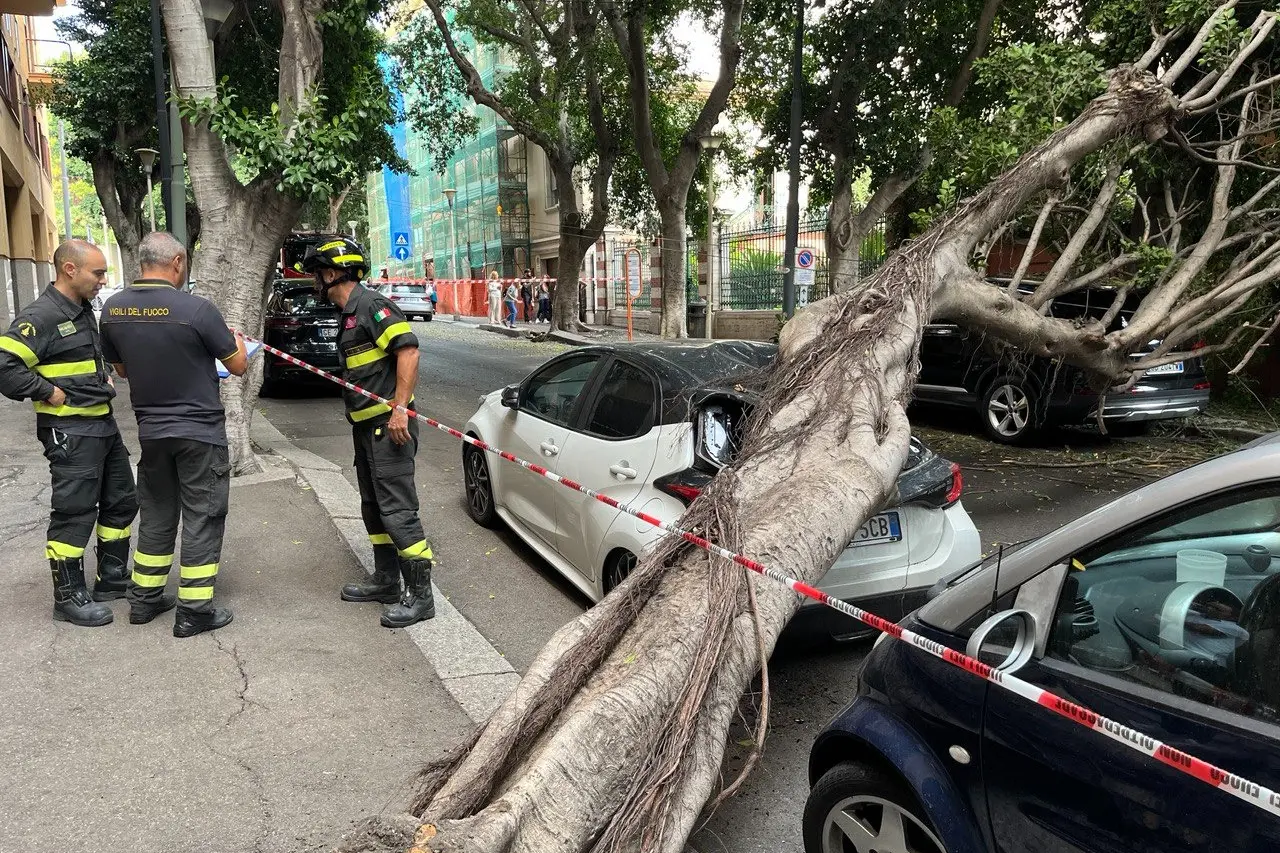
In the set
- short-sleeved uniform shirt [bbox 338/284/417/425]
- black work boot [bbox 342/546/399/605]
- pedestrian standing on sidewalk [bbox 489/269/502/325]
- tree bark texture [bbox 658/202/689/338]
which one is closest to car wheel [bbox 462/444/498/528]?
black work boot [bbox 342/546/399/605]

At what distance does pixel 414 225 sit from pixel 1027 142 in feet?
169

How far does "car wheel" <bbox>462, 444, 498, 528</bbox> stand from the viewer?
20.5ft

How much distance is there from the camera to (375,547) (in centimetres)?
482

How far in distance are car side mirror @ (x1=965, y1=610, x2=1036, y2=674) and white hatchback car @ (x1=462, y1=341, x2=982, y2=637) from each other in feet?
5.55

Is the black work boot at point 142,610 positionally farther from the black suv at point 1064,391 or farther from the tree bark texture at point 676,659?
the black suv at point 1064,391

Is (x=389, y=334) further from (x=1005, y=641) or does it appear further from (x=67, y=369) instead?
(x=1005, y=641)

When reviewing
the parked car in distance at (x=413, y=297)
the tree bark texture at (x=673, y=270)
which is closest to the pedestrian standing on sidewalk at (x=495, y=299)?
the parked car in distance at (x=413, y=297)

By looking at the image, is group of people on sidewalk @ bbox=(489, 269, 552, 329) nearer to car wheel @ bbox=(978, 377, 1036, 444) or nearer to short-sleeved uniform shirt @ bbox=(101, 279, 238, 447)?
car wheel @ bbox=(978, 377, 1036, 444)

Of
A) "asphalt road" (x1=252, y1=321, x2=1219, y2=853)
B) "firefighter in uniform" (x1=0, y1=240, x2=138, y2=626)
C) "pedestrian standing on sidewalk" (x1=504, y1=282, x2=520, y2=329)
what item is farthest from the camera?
"pedestrian standing on sidewalk" (x1=504, y1=282, x2=520, y2=329)

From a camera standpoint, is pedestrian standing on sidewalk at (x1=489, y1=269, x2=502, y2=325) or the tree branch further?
pedestrian standing on sidewalk at (x1=489, y1=269, x2=502, y2=325)

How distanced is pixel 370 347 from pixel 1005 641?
137 inches

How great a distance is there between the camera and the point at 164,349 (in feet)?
13.7

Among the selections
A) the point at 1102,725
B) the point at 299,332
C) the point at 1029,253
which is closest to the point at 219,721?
the point at 1102,725

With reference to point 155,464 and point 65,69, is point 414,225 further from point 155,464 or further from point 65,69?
point 155,464
